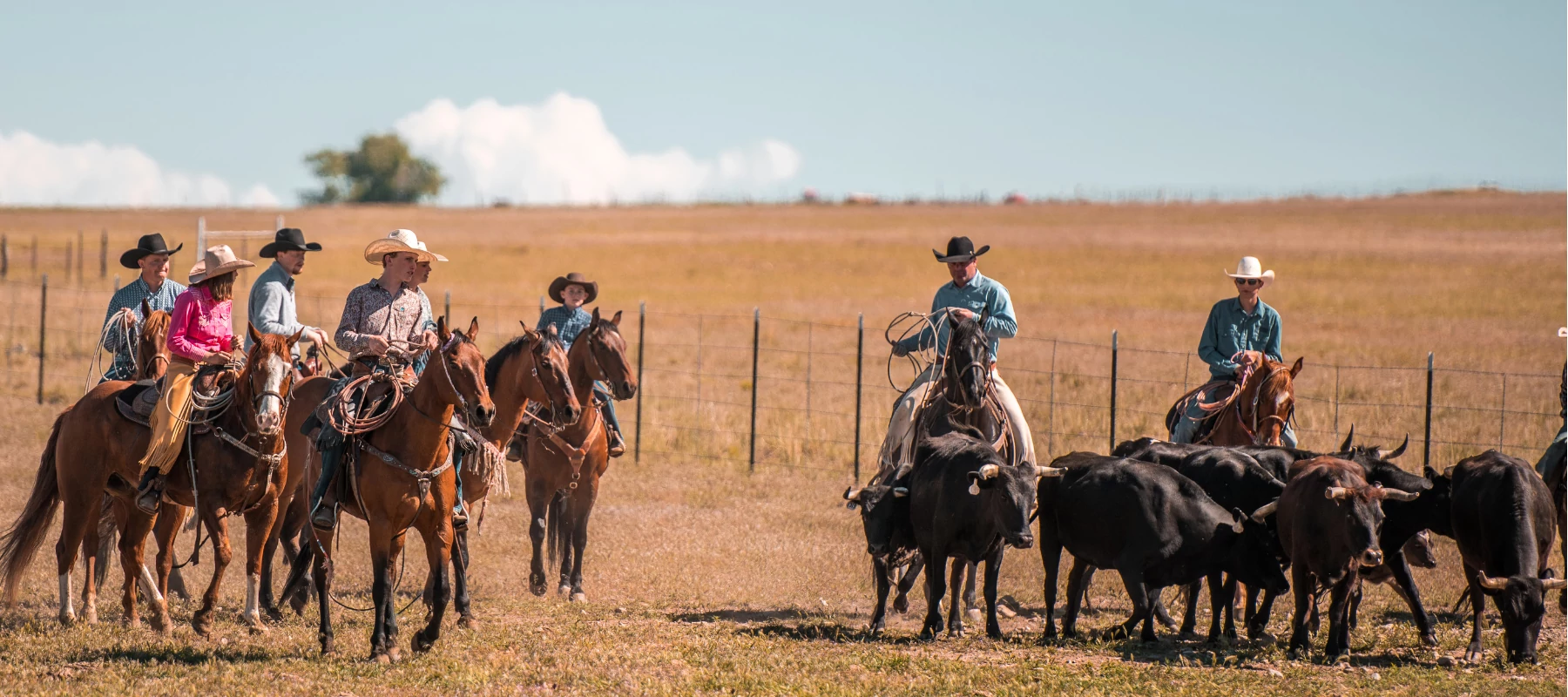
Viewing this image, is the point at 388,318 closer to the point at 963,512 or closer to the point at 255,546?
the point at 255,546

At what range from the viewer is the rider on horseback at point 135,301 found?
9.90 meters

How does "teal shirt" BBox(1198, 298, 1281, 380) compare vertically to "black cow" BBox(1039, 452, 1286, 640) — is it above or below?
above

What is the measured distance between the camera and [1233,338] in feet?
38.2

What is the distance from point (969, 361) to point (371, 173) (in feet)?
392

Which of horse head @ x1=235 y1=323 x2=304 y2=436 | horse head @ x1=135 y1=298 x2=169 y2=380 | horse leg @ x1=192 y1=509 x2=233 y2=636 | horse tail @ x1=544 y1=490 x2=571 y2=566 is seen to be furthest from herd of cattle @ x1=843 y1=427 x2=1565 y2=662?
horse head @ x1=135 y1=298 x2=169 y2=380

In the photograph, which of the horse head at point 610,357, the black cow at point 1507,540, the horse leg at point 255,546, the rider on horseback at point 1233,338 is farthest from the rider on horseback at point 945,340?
the horse leg at point 255,546

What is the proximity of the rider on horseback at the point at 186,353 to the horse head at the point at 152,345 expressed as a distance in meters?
0.43

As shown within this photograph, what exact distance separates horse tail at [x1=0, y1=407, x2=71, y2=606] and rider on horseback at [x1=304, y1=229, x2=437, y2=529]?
197cm

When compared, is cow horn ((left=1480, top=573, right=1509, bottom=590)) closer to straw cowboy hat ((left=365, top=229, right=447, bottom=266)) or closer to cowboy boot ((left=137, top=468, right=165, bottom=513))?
straw cowboy hat ((left=365, top=229, right=447, bottom=266))

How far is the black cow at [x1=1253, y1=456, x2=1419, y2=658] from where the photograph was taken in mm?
8250

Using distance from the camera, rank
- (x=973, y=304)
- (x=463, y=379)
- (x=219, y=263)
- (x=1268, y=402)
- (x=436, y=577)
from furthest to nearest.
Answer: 1. (x=973, y=304)
2. (x=1268, y=402)
3. (x=219, y=263)
4. (x=436, y=577)
5. (x=463, y=379)

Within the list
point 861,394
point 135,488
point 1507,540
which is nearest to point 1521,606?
point 1507,540

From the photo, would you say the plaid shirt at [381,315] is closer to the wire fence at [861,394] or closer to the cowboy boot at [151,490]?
the cowboy boot at [151,490]

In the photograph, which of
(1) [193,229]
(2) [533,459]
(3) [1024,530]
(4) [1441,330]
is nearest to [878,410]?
(2) [533,459]
